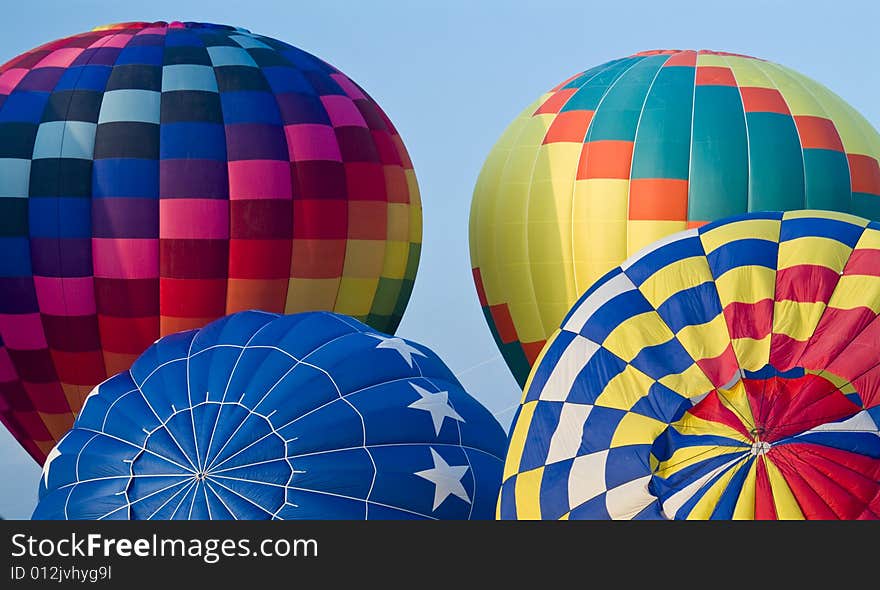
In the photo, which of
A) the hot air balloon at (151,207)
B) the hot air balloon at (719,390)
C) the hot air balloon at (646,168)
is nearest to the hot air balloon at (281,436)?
the hot air balloon at (719,390)

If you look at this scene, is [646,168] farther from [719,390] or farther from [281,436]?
[719,390]

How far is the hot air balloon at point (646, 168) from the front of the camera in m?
12.7

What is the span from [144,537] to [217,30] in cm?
700

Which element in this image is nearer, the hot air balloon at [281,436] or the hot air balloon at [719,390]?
the hot air balloon at [719,390]

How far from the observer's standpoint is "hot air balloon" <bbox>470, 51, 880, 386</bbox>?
12.7m

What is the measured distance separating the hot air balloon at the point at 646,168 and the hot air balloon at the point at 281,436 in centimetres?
343

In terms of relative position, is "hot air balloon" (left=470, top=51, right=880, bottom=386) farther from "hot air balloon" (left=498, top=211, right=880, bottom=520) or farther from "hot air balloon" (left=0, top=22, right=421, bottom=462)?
"hot air balloon" (left=498, top=211, right=880, bottom=520)

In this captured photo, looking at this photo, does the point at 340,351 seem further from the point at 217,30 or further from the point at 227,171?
the point at 217,30

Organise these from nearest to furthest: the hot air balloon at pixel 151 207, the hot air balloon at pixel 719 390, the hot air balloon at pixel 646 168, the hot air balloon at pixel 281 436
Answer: the hot air balloon at pixel 719 390, the hot air balloon at pixel 281 436, the hot air balloon at pixel 151 207, the hot air balloon at pixel 646 168

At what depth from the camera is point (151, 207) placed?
12086mm

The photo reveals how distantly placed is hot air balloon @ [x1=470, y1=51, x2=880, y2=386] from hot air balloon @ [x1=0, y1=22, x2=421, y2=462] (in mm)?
1329

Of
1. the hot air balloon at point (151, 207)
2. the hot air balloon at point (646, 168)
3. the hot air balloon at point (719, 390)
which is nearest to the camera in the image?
the hot air balloon at point (719, 390)

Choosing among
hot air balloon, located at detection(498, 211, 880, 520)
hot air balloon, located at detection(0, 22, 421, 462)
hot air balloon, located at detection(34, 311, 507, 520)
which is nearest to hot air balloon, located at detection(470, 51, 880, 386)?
hot air balloon, located at detection(0, 22, 421, 462)

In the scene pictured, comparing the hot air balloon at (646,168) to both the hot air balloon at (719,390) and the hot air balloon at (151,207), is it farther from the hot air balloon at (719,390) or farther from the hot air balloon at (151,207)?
the hot air balloon at (719,390)
